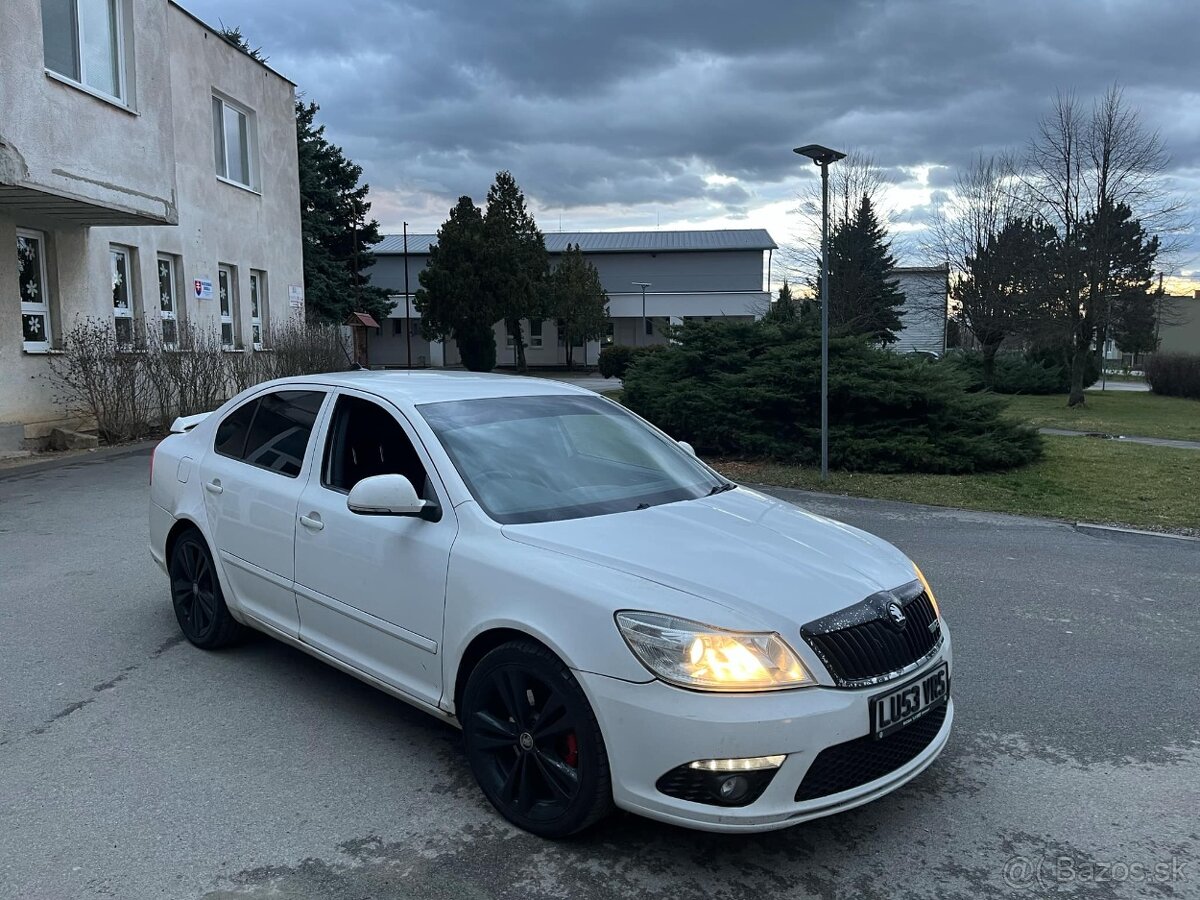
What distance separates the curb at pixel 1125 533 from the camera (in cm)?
895

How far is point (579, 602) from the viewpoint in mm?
3090

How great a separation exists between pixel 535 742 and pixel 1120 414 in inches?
1130

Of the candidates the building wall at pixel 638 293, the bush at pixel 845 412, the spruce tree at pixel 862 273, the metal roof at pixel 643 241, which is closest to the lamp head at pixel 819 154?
the bush at pixel 845 412

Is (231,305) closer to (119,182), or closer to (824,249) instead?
(119,182)

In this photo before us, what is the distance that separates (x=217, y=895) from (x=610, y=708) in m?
1.38

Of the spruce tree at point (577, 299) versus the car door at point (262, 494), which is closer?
the car door at point (262, 494)

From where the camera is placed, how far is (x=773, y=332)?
14.4 m

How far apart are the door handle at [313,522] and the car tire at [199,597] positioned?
3.48 ft

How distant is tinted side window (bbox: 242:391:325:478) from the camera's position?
4629mm

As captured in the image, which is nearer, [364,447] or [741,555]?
[741,555]

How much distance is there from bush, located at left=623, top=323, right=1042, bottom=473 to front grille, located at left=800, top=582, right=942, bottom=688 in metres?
9.75

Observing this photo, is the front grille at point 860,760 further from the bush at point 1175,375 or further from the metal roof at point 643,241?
the metal roof at point 643,241

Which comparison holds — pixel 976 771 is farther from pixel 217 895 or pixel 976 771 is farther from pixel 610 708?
pixel 217 895

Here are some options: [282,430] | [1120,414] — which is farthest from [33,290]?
[1120,414]
